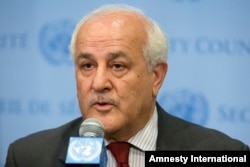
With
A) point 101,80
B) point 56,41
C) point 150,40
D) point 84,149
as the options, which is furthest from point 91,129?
point 56,41

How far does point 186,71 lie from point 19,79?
1058mm

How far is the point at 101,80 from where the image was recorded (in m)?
1.88

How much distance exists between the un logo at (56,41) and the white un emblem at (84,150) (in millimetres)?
1871

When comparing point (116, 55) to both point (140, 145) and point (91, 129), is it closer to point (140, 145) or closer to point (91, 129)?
point (140, 145)

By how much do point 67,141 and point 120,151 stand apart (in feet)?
1.02

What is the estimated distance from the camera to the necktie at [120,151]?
198 cm

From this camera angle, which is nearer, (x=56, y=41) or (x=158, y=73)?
(x=158, y=73)

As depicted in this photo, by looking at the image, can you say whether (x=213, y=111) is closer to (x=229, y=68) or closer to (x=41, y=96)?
(x=229, y=68)

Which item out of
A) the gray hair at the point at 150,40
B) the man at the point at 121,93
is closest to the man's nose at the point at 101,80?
the man at the point at 121,93

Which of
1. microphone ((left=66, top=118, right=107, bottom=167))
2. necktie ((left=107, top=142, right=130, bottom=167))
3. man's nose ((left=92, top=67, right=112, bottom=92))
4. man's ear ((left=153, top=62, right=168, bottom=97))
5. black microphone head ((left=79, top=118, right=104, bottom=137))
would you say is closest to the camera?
microphone ((left=66, top=118, right=107, bottom=167))

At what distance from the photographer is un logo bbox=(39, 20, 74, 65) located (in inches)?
121

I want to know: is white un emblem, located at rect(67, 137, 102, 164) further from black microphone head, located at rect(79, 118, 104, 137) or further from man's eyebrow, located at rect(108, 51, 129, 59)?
man's eyebrow, located at rect(108, 51, 129, 59)

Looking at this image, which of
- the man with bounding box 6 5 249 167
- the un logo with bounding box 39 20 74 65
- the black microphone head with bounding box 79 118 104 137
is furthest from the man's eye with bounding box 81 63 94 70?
the un logo with bounding box 39 20 74 65

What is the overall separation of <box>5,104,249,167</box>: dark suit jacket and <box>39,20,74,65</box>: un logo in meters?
0.85
